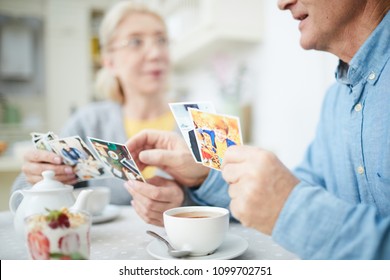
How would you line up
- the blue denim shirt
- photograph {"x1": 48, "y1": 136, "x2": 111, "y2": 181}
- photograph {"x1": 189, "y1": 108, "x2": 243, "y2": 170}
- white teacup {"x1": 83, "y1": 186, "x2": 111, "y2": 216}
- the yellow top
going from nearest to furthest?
the blue denim shirt < photograph {"x1": 189, "y1": 108, "x2": 243, "y2": 170} < photograph {"x1": 48, "y1": 136, "x2": 111, "y2": 181} < white teacup {"x1": 83, "y1": 186, "x2": 111, "y2": 216} < the yellow top

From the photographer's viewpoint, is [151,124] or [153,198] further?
[151,124]

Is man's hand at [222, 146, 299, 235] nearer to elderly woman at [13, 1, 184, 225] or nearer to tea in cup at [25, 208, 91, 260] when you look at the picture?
tea in cup at [25, 208, 91, 260]

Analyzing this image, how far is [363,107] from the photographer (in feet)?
2.05

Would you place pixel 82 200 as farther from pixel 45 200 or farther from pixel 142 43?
pixel 142 43

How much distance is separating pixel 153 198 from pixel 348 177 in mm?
366

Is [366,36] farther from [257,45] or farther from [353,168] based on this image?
[257,45]

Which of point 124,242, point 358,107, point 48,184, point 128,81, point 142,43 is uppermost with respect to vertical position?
point 142,43

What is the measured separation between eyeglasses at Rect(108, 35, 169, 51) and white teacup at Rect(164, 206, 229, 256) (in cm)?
84

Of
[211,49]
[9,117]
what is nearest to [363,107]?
[211,49]

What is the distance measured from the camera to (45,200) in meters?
0.58

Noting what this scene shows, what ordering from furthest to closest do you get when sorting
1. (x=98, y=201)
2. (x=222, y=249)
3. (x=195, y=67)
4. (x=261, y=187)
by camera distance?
(x=195, y=67) < (x=98, y=201) < (x=222, y=249) < (x=261, y=187)

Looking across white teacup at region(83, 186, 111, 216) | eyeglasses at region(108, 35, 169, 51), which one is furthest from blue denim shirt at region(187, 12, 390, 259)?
eyeglasses at region(108, 35, 169, 51)

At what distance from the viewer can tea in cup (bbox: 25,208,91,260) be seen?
464mm

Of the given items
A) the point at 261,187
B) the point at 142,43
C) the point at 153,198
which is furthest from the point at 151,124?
the point at 261,187
